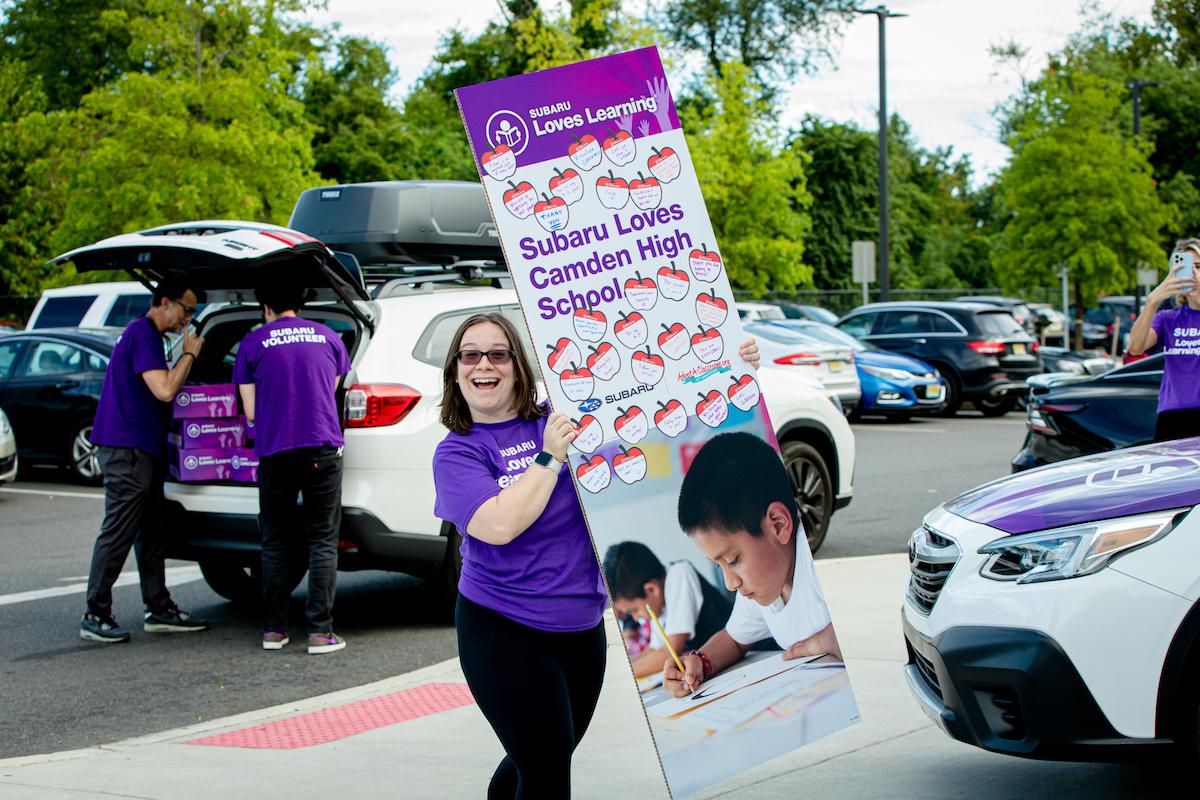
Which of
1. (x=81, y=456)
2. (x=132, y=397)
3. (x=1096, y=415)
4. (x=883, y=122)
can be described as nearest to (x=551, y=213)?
(x=132, y=397)

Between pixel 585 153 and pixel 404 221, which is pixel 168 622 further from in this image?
pixel 585 153

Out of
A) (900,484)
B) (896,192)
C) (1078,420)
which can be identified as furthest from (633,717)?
(896,192)

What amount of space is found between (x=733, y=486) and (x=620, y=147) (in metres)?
0.97

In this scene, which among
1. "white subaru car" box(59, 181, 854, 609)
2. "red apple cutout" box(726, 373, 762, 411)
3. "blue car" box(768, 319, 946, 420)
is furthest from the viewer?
"blue car" box(768, 319, 946, 420)

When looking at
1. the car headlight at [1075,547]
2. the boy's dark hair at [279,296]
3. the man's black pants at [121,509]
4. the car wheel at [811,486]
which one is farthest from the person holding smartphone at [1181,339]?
the man's black pants at [121,509]

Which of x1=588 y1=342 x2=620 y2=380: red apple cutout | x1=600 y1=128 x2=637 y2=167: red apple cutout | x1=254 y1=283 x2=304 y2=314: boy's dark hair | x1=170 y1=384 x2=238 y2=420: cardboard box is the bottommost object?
x1=170 y1=384 x2=238 y2=420: cardboard box

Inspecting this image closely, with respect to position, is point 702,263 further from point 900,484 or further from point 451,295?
point 900,484

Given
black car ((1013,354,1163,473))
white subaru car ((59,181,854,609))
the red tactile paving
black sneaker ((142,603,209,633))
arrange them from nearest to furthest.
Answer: the red tactile paving → white subaru car ((59,181,854,609)) → black sneaker ((142,603,209,633)) → black car ((1013,354,1163,473))

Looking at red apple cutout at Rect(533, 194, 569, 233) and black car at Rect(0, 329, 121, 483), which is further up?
red apple cutout at Rect(533, 194, 569, 233)

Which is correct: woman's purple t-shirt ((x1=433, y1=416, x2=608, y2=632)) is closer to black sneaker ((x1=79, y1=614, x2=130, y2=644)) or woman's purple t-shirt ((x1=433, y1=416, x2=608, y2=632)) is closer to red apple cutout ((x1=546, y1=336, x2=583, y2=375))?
red apple cutout ((x1=546, y1=336, x2=583, y2=375))

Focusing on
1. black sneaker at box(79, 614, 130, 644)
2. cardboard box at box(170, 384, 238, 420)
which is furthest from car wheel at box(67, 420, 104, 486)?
cardboard box at box(170, 384, 238, 420)

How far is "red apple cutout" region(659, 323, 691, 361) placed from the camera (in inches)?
153

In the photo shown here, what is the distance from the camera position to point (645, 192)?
3932 millimetres

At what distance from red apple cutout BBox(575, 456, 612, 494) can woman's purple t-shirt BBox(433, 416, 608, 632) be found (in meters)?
0.04
